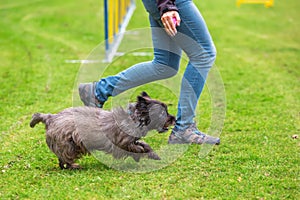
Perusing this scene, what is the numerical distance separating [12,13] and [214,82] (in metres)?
6.99

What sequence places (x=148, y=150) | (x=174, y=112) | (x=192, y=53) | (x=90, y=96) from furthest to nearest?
(x=174, y=112), (x=90, y=96), (x=192, y=53), (x=148, y=150)

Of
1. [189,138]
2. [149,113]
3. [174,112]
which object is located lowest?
[174,112]

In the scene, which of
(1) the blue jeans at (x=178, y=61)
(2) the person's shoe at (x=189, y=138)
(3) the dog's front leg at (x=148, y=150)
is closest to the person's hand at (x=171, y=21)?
(1) the blue jeans at (x=178, y=61)

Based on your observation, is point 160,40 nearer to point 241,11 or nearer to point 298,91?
point 298,91

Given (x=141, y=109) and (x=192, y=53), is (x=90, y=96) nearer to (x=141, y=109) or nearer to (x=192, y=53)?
(x=141, y=109)

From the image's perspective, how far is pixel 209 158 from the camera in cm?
397

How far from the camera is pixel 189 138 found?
Answer: 4.25 meters

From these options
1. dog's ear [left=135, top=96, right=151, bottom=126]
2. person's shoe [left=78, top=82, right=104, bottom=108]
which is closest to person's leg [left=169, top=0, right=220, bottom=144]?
dog's ear [left=135, top=96, right=151, bottom=126]

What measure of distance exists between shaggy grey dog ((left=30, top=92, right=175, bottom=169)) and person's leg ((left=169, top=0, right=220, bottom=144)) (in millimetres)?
527

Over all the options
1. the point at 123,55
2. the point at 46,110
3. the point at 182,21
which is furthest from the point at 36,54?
the point at 182,21

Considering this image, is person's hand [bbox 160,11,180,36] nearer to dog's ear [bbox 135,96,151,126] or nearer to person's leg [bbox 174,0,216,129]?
person's leg [bbox 174,0,216,129]

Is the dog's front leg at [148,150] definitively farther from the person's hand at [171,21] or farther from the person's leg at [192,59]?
the person's hand at [171,21]

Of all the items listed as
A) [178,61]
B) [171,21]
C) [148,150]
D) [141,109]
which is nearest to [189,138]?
[148,150]

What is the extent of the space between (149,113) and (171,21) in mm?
715
